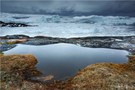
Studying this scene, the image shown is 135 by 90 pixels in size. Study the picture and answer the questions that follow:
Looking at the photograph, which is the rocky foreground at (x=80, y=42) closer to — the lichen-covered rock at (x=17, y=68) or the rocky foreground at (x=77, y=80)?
the lichen-covered rock at (x=17, y=68)

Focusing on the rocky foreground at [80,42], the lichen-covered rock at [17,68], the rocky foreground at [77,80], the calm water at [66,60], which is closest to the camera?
the rocky foreground at [77,80]

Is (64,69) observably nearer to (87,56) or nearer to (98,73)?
(98,73)

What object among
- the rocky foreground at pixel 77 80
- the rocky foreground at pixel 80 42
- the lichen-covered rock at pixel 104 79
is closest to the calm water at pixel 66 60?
the rocky foreground at pixel 77 80

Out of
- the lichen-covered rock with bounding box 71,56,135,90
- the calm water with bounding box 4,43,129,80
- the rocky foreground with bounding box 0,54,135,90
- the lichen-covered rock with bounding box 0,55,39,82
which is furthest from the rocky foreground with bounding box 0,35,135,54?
the lichen-covered rock with bounding box 71,56,135,90

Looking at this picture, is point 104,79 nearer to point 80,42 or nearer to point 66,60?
point 66,60

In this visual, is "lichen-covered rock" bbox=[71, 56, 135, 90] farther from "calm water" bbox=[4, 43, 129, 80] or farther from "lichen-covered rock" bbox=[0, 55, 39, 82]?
"lichen-covered rock" bbox=[0, 55, 39, 82]

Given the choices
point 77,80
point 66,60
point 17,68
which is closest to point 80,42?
point 66,60

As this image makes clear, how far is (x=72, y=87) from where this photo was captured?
93.1ft

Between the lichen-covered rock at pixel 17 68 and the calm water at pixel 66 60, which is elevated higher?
the lichen-covered rock at pixel 17 68

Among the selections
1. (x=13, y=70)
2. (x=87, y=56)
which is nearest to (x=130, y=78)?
(x=13, y=70)

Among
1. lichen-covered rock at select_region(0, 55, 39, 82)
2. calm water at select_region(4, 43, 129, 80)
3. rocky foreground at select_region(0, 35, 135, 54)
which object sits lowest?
rocky foreground at select_region(0, 35, 135, 54)

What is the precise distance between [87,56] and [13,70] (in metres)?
22.2

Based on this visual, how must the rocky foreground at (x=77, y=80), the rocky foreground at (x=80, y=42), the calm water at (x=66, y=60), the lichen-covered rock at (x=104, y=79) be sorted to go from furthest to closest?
the rocky foreground at (x=80, y=42) → the calm water at (x=66, y=60) → the lichen-covered rock at (x=104, y=79) → the rocky foreground at (x=77, y=80)

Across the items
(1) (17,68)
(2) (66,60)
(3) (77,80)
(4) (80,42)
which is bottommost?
(4) (80,42)
